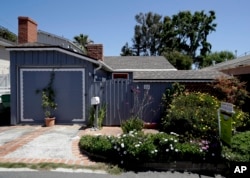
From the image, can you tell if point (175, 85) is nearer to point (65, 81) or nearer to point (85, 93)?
point (85, 93)

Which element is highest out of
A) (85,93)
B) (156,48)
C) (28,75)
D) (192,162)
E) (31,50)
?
(156,48)

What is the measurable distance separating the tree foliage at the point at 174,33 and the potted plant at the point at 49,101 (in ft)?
118

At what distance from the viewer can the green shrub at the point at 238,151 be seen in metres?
6.04

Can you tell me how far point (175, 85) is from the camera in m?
11.1

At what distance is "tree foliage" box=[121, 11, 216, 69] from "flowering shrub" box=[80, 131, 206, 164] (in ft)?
131

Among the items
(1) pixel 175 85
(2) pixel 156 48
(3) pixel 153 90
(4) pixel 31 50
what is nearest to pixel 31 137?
(4) pixel 31 50

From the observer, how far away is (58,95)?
11.5 m

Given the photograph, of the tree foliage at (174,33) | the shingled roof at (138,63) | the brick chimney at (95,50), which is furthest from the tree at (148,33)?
the brick chimney at (95,50)

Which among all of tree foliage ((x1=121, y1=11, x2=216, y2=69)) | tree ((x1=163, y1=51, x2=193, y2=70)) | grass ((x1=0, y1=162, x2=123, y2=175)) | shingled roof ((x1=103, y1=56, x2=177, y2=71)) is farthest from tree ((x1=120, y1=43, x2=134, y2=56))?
grass ((x1=0, y1=162, x2=123, y2=175))

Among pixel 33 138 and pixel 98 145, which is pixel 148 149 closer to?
pixel 98 145

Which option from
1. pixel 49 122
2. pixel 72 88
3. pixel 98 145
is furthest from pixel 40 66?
pixel 98 145

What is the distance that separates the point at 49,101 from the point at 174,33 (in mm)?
37271

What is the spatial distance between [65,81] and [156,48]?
39072 mm

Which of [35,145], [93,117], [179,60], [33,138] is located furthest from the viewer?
[179,60]
